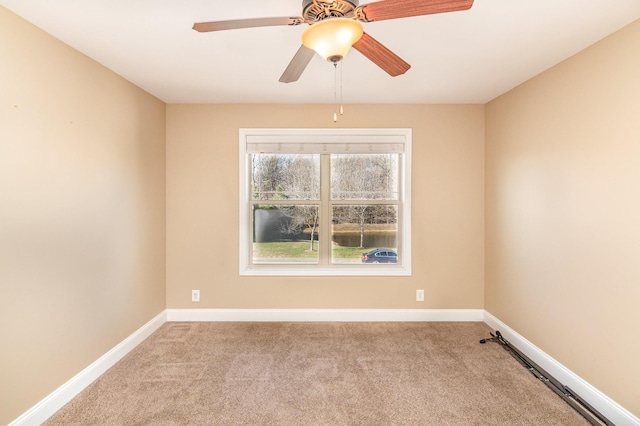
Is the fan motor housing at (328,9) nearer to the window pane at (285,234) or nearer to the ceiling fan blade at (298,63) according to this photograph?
the ceiling fan blade at (298,63)

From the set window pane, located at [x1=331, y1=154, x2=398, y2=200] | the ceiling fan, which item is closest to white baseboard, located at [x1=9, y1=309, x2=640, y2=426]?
window pane, located at [x1=331, y1=154, x2=398, y2=200]

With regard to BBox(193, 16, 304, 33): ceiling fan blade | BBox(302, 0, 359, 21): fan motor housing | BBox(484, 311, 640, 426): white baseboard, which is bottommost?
BBox(484, 311, 640, 426): white baseboard

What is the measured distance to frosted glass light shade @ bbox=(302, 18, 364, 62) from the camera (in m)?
1.22

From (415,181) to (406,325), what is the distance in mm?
1575

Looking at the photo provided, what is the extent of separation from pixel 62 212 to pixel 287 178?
2.04 m

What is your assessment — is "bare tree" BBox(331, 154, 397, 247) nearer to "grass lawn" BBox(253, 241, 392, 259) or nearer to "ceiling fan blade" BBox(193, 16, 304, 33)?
"grass lawn" BBox(253, 241, 392, 259)

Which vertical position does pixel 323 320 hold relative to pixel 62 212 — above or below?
below

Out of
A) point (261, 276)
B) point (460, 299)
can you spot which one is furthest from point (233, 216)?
point (460, 299)

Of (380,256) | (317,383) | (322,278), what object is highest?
(380,256)

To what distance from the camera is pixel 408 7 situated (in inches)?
46.8

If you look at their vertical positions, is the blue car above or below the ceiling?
below

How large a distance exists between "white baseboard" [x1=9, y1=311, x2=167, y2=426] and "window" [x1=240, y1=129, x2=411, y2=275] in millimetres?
1168

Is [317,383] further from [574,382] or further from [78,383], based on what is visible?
[574,382]

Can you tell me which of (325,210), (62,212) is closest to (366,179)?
(325,210)
